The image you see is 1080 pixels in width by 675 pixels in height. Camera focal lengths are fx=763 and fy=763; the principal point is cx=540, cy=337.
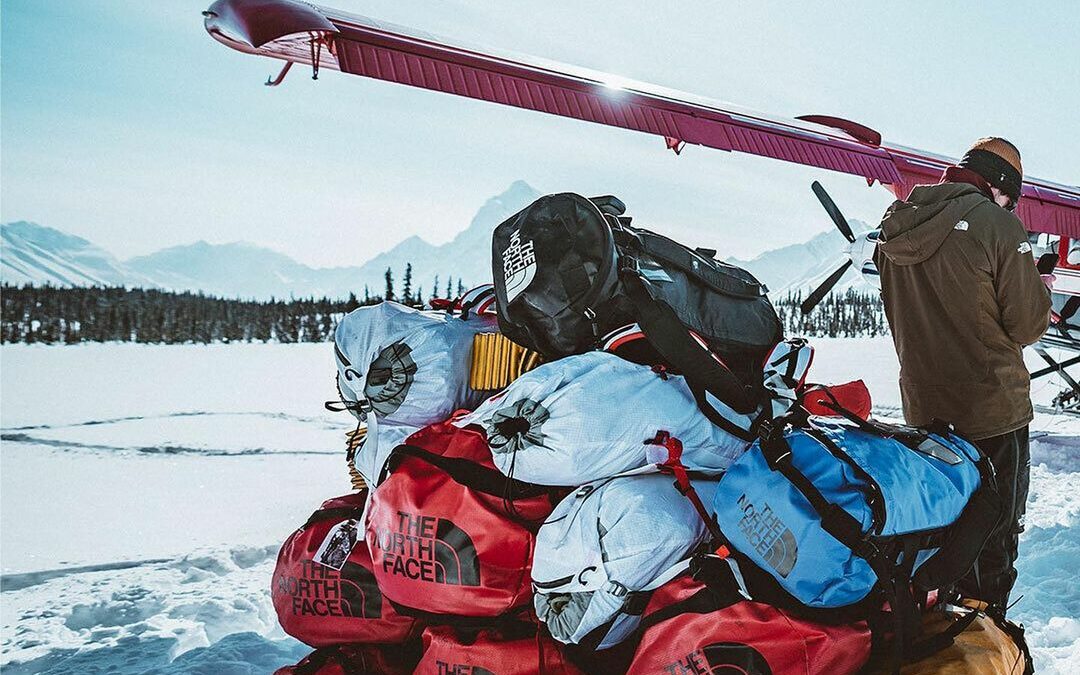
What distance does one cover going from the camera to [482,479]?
2195 mm

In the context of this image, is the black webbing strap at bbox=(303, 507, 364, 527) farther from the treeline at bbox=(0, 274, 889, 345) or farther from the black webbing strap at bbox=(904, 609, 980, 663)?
the treeline at bbox=(0, 274, 889, 345)

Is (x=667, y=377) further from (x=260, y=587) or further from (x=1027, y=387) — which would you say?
(x=260, y=587)

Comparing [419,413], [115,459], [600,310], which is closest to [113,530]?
[115,459]

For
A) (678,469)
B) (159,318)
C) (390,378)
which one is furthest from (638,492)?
(159,318)

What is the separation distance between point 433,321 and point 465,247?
16797 centimetres

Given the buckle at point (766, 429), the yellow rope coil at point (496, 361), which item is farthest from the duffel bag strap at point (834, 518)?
the yellow rope coil at point (496, 361)

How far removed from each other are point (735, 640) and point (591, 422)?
61 cm

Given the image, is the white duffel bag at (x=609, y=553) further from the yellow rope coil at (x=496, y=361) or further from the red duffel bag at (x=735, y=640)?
the yellow rope coil at (x=496, y=361)

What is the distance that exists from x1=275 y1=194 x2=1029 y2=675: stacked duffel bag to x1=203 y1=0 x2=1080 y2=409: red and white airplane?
2.05m

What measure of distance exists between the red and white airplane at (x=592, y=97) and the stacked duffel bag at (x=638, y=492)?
2052 millimetres

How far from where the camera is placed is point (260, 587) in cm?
383

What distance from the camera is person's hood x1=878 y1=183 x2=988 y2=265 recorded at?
9.90ft

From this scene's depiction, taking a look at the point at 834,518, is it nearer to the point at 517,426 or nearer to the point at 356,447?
the point at 517,426

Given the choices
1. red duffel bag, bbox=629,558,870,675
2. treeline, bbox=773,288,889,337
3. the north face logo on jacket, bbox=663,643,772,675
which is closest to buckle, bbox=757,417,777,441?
red duffel bag, bbox=629,558,870,675
